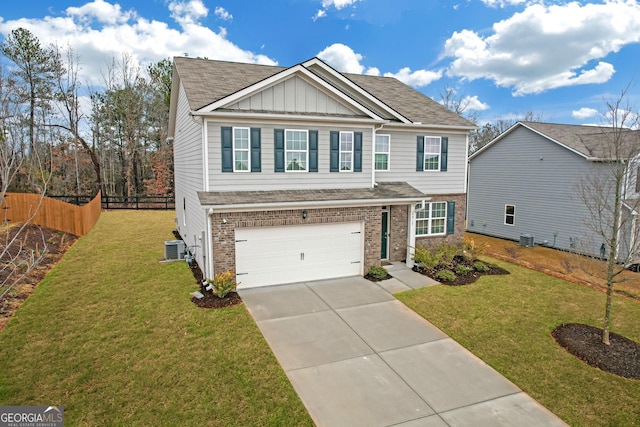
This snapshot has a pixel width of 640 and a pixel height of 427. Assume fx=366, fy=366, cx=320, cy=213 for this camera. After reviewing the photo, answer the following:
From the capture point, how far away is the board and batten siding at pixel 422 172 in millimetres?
14703

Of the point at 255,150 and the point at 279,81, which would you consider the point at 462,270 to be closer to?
the point at 255,150

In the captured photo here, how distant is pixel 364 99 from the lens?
13422mm

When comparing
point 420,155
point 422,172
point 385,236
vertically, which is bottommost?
point 385,236

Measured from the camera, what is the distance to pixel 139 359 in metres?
7.24

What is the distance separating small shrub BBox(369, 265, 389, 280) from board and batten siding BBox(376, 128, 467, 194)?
3.70 meters

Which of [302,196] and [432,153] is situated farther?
[432,153]

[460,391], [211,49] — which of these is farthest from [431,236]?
[211,49]

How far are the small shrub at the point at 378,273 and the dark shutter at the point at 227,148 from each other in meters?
5.87

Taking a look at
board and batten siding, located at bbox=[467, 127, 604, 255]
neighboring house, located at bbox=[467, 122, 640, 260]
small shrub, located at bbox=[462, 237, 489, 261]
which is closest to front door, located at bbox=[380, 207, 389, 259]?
small shrub, located at bbox=[462, 237, 489, 261]

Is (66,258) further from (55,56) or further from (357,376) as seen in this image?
(55,56)

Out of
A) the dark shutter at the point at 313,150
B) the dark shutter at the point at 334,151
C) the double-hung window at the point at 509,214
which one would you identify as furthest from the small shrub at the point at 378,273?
the double-hung window at the point at 509,214

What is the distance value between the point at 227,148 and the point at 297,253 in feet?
13.0

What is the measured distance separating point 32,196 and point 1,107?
53.3ft
